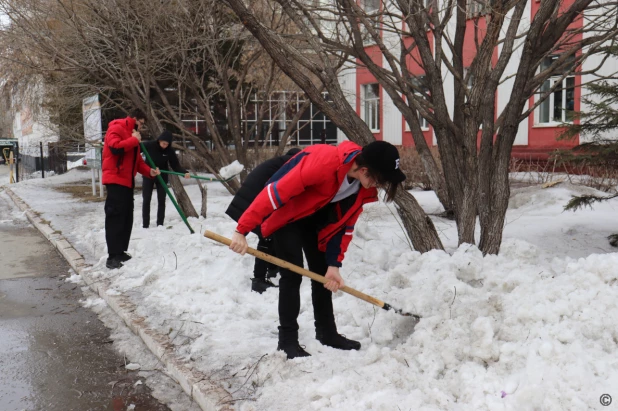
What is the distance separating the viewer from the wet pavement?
4082 mm

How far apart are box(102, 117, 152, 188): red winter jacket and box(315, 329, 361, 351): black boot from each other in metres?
3.77

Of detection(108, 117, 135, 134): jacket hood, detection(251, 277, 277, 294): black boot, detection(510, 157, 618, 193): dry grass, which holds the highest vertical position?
detection(108, 117, 135, 134): jacket hood

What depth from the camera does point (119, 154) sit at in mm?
7293

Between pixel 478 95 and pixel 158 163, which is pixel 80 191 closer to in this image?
pixel 158 163

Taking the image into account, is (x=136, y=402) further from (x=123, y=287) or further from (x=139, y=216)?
(x=139, y=216)

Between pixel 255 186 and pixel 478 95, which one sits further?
pixel 478 95

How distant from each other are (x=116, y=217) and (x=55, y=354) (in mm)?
2608

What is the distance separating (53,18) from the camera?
33.2 ft

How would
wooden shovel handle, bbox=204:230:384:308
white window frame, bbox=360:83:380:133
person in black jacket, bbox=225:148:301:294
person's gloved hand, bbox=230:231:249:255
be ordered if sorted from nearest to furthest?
person's gloved hand, bbox=230:231:249:255 < wooden shovel handle, bbox=204:230:384:308 < person in black jacket, bbox=225:148:301:294 < white window frame, bbox=360:83:380:133

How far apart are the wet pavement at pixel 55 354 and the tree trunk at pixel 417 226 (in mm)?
2843

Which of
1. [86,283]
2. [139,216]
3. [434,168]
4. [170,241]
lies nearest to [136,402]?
[86,283]

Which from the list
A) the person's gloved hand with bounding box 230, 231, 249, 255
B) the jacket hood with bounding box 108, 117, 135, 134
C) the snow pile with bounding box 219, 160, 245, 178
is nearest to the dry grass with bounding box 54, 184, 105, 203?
the snow pile with bounding box 219, 160, 245, 178

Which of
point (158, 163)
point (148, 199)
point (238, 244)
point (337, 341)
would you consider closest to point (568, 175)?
point (158, 163)

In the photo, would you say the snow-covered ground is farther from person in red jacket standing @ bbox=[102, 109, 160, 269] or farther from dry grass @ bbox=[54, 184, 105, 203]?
dry grass @ bbox=[54, 184, 105, 203]
